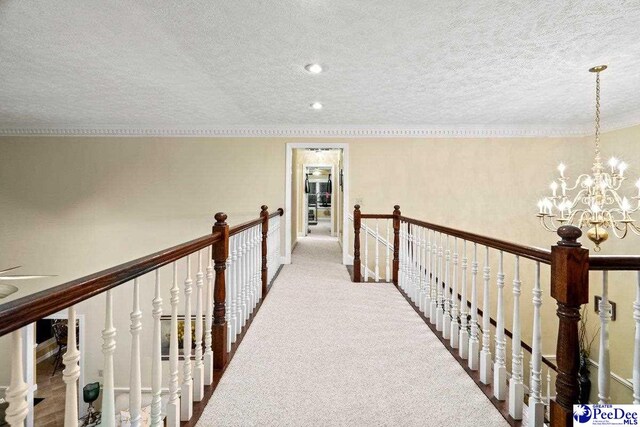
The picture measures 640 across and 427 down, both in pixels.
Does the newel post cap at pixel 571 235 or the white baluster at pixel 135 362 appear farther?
the newel post cap at pixel 571 235

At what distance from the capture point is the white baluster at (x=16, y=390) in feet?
2.25

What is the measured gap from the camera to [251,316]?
109 inches

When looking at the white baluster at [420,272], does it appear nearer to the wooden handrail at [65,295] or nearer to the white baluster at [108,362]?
the wooden handrail at [65,295]

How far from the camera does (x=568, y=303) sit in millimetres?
1249

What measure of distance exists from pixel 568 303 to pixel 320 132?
173 inches

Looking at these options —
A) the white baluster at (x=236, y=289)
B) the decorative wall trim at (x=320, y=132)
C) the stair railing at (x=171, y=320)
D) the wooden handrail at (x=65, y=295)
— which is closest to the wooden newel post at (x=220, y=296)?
the stair railing at (x=171, y=320)

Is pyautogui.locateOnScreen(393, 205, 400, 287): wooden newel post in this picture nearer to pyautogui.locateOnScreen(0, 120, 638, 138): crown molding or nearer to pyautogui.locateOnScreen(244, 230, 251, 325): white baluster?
pyautogui.locateOnScreen(244, 230, 251, 325): white baluster

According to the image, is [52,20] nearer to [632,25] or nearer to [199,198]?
[199,198]

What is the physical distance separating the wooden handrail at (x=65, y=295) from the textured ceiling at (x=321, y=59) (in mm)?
1793

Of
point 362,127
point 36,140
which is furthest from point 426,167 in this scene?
point 36,140

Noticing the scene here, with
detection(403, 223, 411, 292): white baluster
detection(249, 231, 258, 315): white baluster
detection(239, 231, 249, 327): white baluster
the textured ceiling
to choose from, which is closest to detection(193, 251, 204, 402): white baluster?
detection(239, 231, 249, 327): white baluster

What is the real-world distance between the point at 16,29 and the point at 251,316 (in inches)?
112

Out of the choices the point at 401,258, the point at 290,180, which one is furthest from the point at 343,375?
the point at 290,180

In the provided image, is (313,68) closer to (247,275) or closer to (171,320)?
(247,275)
